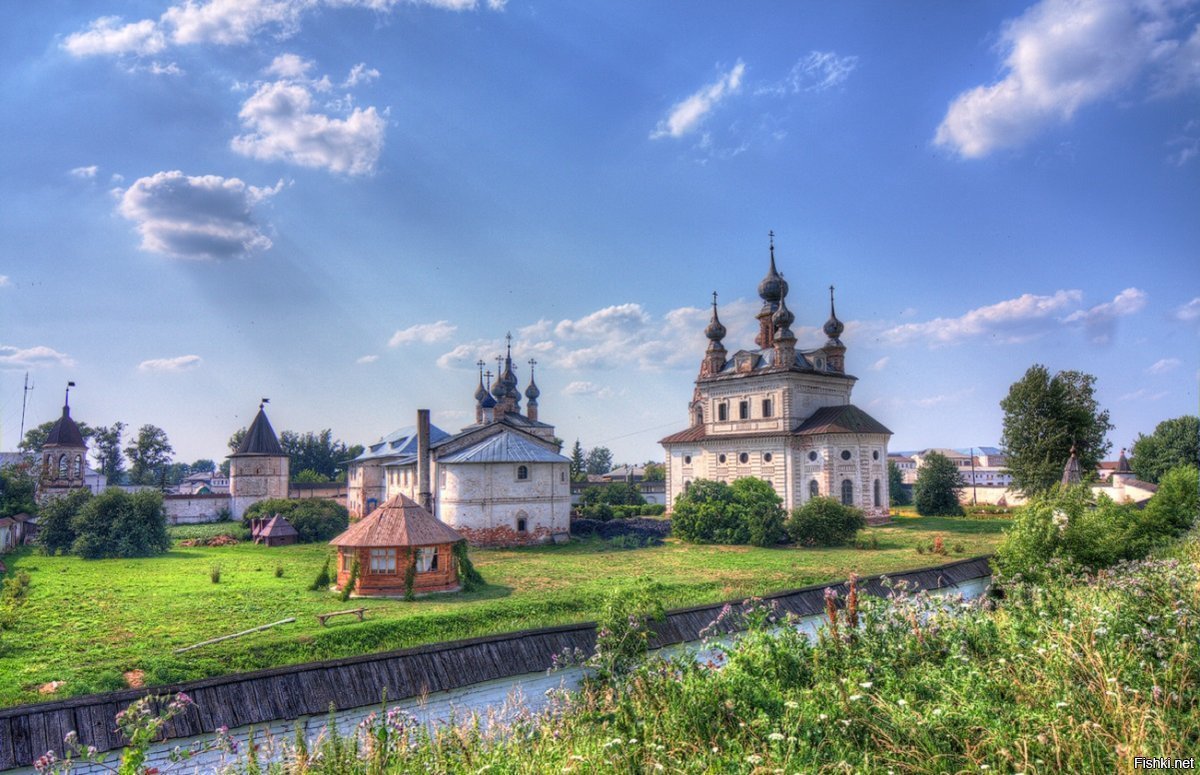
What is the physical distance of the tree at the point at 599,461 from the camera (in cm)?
10369

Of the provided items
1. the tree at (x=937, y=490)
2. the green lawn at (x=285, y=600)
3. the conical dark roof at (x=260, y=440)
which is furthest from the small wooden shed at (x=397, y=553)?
the tree at (x=937, y=490)

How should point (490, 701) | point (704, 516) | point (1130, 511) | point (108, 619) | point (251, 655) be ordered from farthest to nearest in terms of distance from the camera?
1. point (704, 516)
2. point (1130, 511)
3. point (108, 619)
4. point (251, 655)
5. point (490, 701)

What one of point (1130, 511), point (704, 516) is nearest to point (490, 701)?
point (1130, 511)

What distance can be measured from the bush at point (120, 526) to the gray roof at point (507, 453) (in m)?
11.7

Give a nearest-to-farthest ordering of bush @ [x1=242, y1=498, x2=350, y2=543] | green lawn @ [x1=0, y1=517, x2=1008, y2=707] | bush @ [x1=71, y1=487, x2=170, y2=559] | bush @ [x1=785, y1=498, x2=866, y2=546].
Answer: green lawn @ [x1=0, y1=517, x2=1008, y2=707] < bush @ [x1=785, y1=498, x2=866, y2=546] < bush @ [x1=71, y1=487, x2=170, y2=559] < bush @ [x1=242, y1=498, x2=350, y2=543]

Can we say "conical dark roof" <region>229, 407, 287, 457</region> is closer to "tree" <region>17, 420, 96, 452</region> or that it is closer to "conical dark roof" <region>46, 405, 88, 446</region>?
"conical dark roof" <region>46, 405, 88, 446</region>

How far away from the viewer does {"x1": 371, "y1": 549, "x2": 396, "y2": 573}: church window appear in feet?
60.2

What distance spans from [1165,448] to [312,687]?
56771 mm

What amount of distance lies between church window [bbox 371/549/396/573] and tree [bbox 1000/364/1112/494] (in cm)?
3178

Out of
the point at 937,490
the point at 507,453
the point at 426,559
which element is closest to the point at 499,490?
Answer: the point at 507,453

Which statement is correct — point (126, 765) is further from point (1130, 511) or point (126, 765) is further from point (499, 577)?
point (1130, 511)

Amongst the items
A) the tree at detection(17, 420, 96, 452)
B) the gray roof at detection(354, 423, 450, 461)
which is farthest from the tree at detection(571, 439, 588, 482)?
the tree at detection(17, 420, 96, 452)

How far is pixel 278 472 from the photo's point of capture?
149 feet

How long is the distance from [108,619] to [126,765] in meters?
12.7
